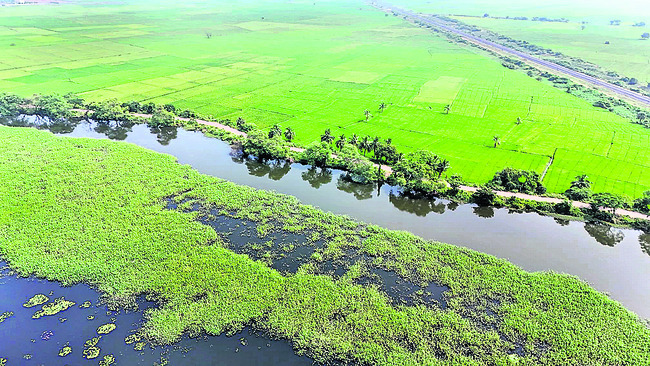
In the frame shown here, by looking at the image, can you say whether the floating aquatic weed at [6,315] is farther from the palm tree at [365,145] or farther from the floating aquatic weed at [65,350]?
the palm tree at [365,145]

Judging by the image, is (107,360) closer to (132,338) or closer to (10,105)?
(132,338)

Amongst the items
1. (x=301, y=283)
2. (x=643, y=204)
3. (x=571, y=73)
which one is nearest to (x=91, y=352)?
(x=301, y=283)

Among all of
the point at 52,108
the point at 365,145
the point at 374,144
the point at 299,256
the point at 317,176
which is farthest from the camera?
the point at 52,108

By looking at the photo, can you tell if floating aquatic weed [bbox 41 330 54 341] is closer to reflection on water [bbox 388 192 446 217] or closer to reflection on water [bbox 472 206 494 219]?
reflection on water [bbox 388 192 446 217]

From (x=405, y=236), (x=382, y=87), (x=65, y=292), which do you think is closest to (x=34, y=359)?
(x=65, y=292)

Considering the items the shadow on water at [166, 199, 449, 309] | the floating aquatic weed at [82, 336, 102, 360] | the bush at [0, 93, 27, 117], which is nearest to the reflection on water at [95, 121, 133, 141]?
the bush at [0, 93, 27, 117]

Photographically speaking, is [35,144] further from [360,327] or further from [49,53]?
[49,53]
